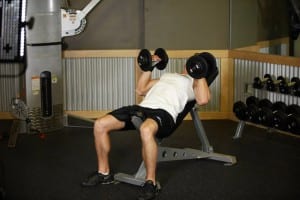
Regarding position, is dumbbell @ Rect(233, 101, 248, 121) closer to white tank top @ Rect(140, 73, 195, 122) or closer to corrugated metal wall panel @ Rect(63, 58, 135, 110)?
white tank top @ Rect(140, 73, 195, 122)

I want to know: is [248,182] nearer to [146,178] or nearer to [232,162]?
[232,162]

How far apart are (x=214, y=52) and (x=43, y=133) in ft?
6.34

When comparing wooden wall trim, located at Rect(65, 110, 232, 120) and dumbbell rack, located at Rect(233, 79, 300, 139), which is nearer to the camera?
dumbbell rack, located at Rect(233, 79, 300, 139)

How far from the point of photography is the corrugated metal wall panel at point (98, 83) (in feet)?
18.2

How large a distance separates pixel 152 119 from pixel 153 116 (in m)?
0.03

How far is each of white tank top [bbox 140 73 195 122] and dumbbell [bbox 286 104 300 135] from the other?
95 cm

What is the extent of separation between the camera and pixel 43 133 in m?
4.93

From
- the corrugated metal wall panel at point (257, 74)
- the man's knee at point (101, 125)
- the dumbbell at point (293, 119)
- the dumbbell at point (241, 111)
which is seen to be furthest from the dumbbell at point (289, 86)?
the man's knee at point (101, 125)

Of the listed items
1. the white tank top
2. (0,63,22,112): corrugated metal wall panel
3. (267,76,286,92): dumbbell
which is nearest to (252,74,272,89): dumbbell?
(267,76,286,92): dumbbell

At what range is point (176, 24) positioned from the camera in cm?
548

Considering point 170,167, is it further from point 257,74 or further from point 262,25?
point 262,25

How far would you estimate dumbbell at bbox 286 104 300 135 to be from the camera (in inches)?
162

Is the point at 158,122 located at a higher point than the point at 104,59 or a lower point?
lower

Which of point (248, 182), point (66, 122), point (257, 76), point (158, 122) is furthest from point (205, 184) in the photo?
point (66, 122)
